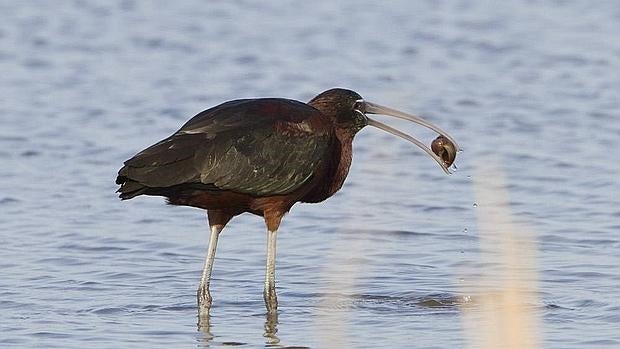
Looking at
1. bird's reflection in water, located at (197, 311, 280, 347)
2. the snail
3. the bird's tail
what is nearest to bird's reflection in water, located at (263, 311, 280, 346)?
bird's reflection in water, located at (197, 311, 280, 347)

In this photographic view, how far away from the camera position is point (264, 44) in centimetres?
1970

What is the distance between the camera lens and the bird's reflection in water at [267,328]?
8291 mm

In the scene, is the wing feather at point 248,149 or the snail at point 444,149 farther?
the snail at point 444,149

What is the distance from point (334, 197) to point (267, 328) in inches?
141

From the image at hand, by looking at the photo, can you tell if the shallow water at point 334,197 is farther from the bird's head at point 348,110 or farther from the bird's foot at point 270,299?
the bird's head at point 348,110

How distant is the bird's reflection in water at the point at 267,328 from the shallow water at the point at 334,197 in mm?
29

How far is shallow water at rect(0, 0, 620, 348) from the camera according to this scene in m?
8.63

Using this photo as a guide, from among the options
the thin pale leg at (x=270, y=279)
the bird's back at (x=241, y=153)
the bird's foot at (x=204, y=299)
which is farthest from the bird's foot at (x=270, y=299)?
the bird's back at (x=241, y=153)

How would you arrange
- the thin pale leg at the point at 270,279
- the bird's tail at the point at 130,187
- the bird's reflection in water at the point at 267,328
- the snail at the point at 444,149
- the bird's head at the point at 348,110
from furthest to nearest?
1. the snail at the point at 444,149
2. the bird's head at the point at 348,110
3. the thin pale leg at the point at 270,279
4. the bird's tail at the point at 130,187
5. the bird's reflection in water at the point at 267,328

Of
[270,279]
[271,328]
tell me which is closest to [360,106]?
[270,279]

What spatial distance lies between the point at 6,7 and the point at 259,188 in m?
14.3

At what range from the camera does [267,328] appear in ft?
28.1

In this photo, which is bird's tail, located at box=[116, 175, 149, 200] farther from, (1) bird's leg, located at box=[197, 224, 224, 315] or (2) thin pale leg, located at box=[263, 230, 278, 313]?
(2) thin pale leg, located at box=[263, 230, 278, 313]

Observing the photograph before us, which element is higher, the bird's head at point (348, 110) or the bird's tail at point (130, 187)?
the bird's head at point (348, 110)
